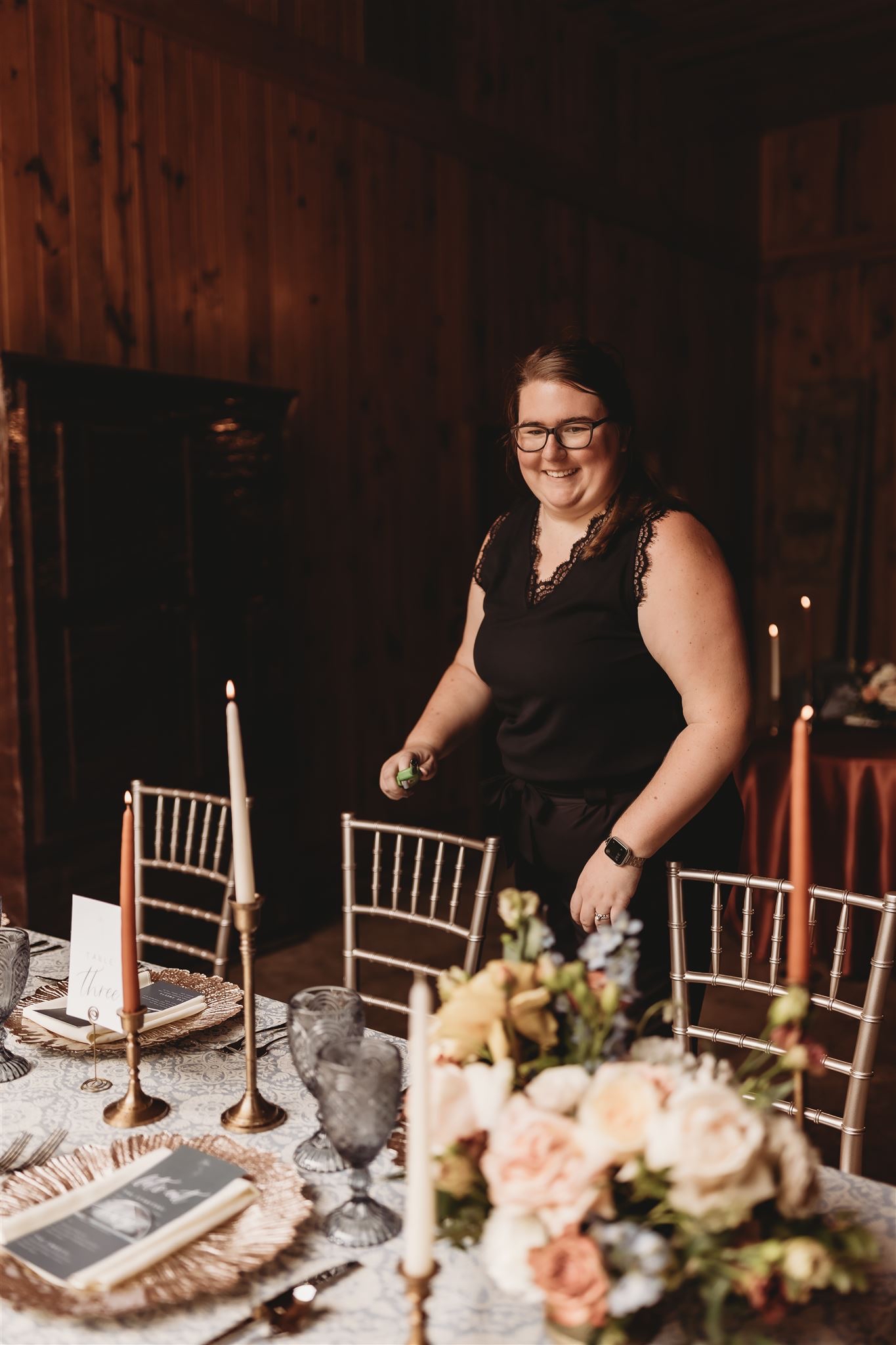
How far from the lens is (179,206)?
12.1ft

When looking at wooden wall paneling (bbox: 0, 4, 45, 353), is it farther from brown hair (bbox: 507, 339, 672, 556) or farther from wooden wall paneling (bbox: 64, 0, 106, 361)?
brown hair (bbox: 507, 339, 672, 556)

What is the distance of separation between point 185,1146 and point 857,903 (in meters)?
0.84

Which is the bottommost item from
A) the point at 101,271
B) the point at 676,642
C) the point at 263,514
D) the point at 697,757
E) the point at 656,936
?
the point at 656,936

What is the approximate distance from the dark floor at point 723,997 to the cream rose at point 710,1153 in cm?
187

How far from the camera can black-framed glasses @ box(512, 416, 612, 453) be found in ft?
5.77

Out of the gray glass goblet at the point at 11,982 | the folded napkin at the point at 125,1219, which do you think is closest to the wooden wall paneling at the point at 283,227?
the gray glass goblet at the point at 11,982

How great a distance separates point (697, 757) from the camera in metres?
1.68

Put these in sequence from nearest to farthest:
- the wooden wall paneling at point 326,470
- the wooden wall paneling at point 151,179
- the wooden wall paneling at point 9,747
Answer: the wooden wall paneling at point 9,747
the wooden wall paneling at point 151,179
the wooden wall paneling at point 326,470

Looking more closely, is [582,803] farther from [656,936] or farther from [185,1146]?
[185,1146]

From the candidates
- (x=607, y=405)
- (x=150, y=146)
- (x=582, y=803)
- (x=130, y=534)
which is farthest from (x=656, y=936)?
(x=150, y=146)

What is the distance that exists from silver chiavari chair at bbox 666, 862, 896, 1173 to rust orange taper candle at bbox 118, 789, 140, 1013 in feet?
1.94

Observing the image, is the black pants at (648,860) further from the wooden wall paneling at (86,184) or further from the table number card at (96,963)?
the wooden wall paneling at (86,184)

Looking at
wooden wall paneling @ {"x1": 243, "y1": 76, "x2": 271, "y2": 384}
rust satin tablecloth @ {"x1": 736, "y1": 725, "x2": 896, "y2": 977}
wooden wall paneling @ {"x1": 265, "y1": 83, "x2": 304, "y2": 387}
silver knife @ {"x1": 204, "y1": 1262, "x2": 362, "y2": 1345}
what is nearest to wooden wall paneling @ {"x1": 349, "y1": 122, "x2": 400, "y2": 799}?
wooden wall paneling @ {"x1": 265, "y1": 83, "x2": 304, "y2": 387}

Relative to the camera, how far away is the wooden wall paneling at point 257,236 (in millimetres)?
3904
